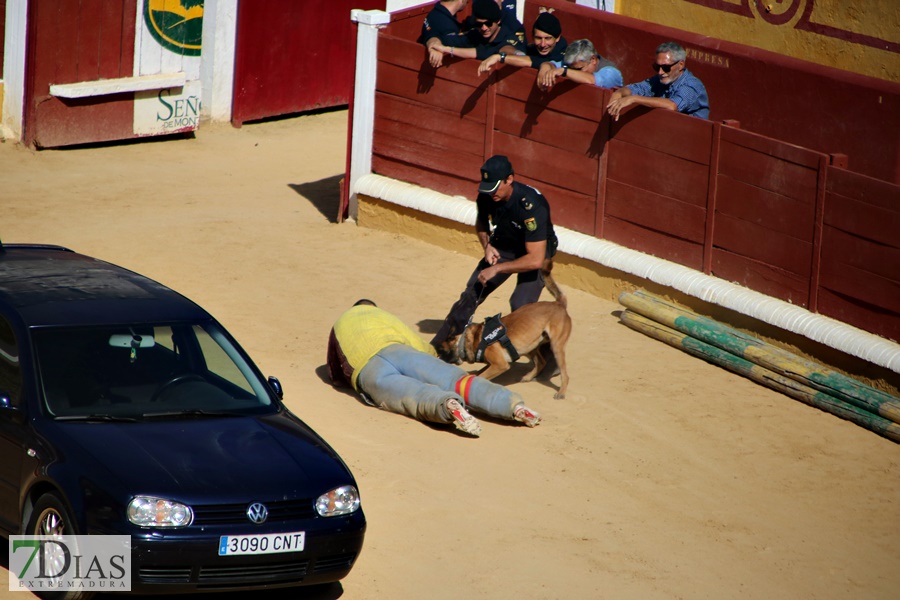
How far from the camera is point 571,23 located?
47.8 feet

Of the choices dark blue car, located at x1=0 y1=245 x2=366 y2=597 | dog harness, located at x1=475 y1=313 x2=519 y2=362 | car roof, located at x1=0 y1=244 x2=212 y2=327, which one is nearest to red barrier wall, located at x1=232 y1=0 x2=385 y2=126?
dog harness, located at x1=475 y1=313 x2=519 y2=362

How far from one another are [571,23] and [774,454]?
7.21 m

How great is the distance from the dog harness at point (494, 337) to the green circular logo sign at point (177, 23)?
28.6 feet

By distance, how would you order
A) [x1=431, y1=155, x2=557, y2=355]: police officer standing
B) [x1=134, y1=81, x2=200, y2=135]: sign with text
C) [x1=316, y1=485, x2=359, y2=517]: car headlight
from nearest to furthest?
[x1=316, y1=485, x2=359, y2=517]: car headlight
[x1=431, y1=155, x2=557, y2=355]: police officer standing
[x1=134, y1=81, x2=200, y2=135]: sign with text

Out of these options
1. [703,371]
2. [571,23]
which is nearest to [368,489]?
[703,371]

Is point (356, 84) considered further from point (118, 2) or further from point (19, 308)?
point (19, 308)

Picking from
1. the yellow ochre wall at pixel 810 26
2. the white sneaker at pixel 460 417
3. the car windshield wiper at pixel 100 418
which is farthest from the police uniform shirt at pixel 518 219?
the yellow ochre wall at pixel 810 26

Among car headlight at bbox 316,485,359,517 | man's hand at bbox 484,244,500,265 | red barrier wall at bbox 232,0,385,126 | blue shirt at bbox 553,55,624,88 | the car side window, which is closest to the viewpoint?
car headlight at bbox 316,485,359,517

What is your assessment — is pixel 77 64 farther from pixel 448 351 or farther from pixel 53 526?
pixel 53 526

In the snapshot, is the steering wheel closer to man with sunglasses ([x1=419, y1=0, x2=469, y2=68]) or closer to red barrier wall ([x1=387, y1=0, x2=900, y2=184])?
man with sunglasses ([x1=419, y1=0, x2=469, y2=68])

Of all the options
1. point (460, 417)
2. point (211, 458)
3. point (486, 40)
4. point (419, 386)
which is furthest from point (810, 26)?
point (211, 458)

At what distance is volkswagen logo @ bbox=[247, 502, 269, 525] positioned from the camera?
5629mm

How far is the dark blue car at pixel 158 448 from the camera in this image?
5.51 m

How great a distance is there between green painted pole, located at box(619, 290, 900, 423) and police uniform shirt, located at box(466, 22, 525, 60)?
3.03m
